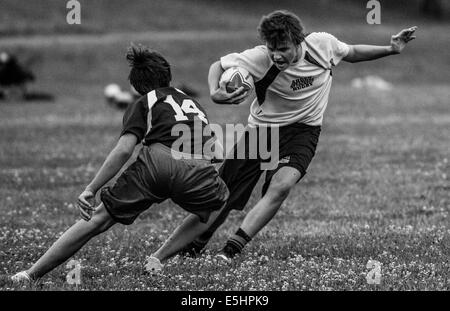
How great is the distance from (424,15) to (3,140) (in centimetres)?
4784

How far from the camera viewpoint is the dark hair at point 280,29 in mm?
6855

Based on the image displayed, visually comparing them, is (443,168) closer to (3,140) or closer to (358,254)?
(358,254)

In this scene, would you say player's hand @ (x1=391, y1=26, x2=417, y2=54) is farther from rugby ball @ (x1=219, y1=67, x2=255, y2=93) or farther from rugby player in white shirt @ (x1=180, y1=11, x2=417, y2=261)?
rugby ball @ (x1=219, y1=67, x2=255, y2=93)

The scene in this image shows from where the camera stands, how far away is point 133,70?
21.6ft

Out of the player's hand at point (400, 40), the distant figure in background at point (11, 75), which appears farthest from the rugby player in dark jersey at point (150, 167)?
the distant figure in background at point (11, 75)

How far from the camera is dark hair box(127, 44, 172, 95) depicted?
6.51 m

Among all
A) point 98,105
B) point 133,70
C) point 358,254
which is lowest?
point 98,105

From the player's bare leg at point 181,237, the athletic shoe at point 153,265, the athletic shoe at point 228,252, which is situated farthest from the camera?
the athletic shoe at point 228,252

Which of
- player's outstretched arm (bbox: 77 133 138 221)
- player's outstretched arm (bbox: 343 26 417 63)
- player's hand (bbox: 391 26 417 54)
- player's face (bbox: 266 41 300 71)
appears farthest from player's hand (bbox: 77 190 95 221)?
player's hand (bbox: 391 26 417 54)

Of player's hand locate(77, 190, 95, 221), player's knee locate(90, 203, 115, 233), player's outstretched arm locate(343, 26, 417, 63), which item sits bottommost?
player's knee locate(90, 203, 115, 233)

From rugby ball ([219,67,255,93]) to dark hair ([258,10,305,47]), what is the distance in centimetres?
32

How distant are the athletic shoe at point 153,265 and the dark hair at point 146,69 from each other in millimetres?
1249

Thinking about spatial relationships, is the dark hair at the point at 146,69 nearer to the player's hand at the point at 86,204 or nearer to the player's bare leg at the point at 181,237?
the player's hand at the point at 86,204

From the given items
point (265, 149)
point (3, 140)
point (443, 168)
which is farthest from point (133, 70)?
Result: point (3, 140)
